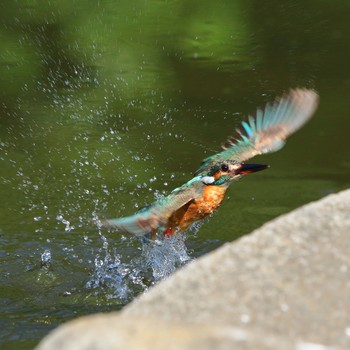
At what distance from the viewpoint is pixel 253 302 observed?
5.74 ft

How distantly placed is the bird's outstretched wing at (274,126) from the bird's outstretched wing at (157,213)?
30cm

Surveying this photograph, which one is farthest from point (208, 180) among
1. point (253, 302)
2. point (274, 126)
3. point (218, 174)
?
point (253, 302)

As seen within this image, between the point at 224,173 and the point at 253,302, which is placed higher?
the point at 224,173

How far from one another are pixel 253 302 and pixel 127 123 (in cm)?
431

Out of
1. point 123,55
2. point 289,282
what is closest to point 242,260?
point 289,282

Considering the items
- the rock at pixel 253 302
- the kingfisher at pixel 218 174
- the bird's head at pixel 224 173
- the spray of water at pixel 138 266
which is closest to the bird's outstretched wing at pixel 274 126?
the kingfisher at pixel 218 174

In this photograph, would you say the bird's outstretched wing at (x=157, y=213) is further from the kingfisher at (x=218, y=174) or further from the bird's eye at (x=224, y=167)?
the bird's eye at (x=224, y=167)

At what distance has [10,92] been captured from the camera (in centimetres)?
648

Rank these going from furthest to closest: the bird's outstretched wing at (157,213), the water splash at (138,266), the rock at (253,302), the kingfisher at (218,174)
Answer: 1. the water splash at (138,266)
2. the kingfisher at (218,174)
3. the bird's outstretched wing at (157,213)
4. the rock at (253,302)

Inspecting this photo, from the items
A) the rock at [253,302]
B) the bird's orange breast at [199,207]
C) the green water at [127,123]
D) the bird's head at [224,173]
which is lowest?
the rock at [253,302]

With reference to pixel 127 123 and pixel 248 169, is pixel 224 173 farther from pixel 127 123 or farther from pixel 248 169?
pixel 127 123

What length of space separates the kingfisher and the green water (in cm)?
33

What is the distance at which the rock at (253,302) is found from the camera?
1.45 meters

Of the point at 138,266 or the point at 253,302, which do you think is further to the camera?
the point at 138,266
